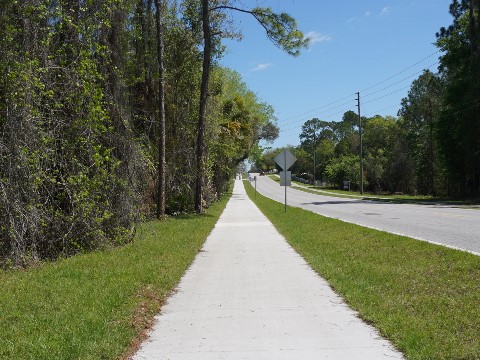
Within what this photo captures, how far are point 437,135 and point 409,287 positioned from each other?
39.5m

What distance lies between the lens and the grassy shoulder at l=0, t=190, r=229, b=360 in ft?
16.7

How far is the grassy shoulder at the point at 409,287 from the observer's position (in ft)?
17.3

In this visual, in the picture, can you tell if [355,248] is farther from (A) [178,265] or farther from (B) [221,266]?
(A) [178,265]

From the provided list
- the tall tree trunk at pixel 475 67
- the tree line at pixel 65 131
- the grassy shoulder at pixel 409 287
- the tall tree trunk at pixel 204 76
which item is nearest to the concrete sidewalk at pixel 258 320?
the grassy shoulder at pixel 409 287

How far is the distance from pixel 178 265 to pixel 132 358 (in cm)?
542

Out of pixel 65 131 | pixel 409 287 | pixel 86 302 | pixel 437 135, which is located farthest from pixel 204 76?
pixel 437 135

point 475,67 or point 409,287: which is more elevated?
point 475,67

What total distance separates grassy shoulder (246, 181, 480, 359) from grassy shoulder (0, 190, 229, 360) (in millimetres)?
2766

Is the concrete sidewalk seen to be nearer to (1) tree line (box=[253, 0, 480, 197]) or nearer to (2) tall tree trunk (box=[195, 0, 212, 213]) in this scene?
(2) tall tree trunk (box=[195, 0, 212, 213])

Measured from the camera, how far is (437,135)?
44281 millimetres

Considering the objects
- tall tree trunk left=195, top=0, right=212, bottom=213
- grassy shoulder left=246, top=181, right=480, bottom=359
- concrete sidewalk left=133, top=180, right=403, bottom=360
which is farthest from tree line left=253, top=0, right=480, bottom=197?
concrete sidewalk left=133, top=180, right=403, bottom=360

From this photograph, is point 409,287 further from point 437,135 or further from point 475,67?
point 437,135

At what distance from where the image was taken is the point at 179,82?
27.7 meters

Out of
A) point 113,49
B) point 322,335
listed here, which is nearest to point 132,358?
point 322,335
